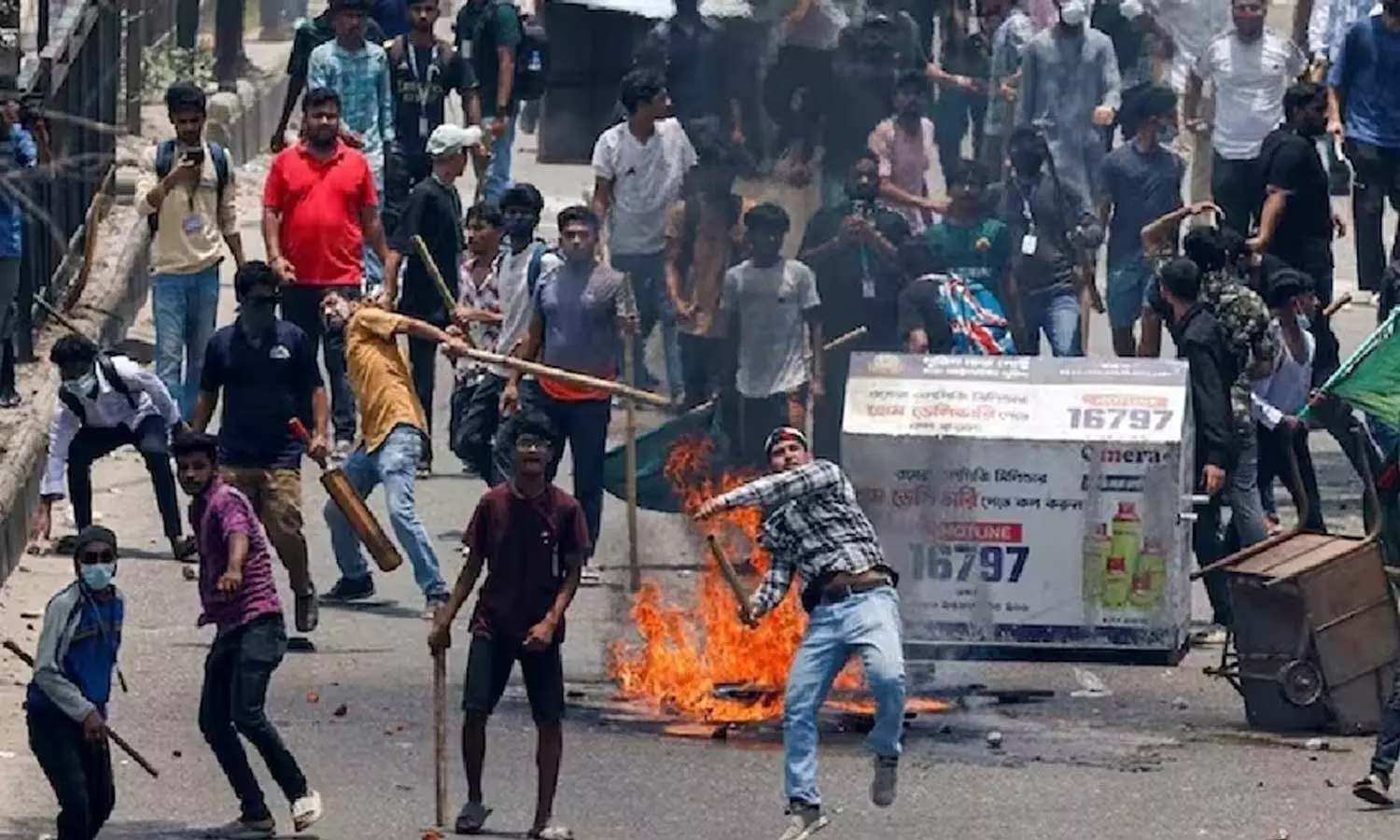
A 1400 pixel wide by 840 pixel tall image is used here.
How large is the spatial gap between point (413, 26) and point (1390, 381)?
21.8 feet

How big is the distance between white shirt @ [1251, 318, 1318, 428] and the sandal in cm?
478

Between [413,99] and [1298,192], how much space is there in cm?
455

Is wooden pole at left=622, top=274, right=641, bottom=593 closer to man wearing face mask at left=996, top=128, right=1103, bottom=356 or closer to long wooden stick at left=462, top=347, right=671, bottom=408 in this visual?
long wooden stick at left=462, top=347, right=671, bottom=408

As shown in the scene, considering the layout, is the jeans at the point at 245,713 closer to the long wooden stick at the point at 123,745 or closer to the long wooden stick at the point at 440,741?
the long wooden stick at the point at 123,745

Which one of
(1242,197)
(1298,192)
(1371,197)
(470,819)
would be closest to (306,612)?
(470,819)

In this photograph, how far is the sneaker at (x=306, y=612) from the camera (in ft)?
49.5

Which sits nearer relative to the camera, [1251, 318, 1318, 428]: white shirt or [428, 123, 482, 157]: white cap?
[1251, 318, 1318, 428]: white shirt

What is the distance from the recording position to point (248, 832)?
41.0 feet

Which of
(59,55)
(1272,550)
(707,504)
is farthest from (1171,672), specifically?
(59,55)

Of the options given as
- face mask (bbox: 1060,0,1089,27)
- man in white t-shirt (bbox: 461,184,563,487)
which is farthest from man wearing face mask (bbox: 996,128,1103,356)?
man in white t-shirt (bbox: 461,184,563,487)

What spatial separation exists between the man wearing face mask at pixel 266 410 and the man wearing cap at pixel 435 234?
221 centimetres

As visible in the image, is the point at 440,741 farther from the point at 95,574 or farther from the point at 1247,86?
the point at 1247,86

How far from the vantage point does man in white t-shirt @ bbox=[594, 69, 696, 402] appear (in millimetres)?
18109

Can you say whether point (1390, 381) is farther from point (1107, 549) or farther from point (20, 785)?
point (20, 785)
